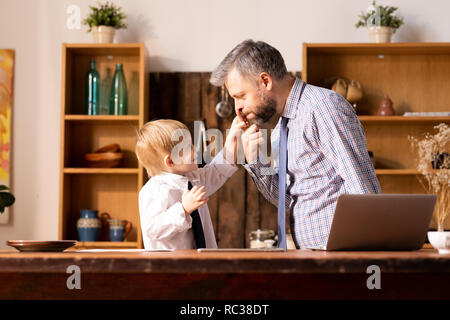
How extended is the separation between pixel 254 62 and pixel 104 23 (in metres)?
2.11

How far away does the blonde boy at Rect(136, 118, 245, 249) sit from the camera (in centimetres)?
216

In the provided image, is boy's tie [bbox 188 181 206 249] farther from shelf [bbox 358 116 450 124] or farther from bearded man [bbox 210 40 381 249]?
shelf [bbox 358 116 450 124]

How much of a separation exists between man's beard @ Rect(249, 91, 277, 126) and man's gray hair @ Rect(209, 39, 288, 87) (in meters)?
0.09

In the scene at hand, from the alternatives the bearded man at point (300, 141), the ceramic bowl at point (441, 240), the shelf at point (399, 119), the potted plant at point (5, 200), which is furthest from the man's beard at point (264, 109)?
the potted plant at point (5, 200)

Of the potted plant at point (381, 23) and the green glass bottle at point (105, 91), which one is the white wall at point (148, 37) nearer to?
the potted plant at point (381, 23)

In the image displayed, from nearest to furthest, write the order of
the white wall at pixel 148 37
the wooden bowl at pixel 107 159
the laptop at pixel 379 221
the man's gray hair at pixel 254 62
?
the laptop at pixel 379 221 < the man's gray hair at pixel 254 62 < the wooden bowl at pixel 107 159 < the white wall at pixel 148 37

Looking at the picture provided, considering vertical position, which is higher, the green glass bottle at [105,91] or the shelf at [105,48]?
the shelf at [105,48]

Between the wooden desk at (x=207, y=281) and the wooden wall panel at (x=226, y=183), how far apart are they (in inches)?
111

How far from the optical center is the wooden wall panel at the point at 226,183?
4.13 metres

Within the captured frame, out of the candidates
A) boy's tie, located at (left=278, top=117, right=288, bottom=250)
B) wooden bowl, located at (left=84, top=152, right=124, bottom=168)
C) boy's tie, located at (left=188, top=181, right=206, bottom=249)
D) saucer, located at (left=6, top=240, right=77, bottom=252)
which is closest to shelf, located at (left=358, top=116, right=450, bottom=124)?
wooden bowl, located at (left=84, top=152, right=124, bottom=168)

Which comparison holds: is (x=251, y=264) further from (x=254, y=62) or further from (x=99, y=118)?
(x=99, y=118)

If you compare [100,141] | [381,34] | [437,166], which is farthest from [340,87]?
[100,141]
